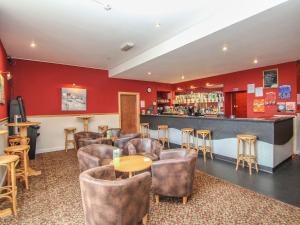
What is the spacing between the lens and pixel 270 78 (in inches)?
239

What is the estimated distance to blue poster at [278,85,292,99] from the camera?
5625 millimetres

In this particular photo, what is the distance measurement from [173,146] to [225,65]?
325 cm

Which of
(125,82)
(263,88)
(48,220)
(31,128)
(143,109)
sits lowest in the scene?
(48,220)

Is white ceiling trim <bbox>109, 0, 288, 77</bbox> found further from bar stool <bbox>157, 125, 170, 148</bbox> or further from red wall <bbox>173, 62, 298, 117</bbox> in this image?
red wall <bbox>173, 62, 298, 117</bbox>

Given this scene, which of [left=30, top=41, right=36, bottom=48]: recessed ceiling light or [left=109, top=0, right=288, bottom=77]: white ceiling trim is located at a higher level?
[left=30, top=41, right=36, bottom=48]: recessed ceiling light

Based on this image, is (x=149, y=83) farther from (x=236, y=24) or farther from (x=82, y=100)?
(x=236, y=24)

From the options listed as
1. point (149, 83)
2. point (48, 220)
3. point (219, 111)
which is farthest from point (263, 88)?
point (48, 220)

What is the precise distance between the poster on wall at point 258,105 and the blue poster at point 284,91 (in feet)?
1.83

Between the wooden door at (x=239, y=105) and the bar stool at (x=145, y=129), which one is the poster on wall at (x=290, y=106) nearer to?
the wooden door at (x=239, y=105)

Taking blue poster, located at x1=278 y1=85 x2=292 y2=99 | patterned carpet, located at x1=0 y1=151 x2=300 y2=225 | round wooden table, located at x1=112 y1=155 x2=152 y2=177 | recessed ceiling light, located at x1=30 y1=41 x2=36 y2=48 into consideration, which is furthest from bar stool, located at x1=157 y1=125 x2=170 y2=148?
recessed ceiling light, located at x1=30 y1=41 x2=36 y2=48

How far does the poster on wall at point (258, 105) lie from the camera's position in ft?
20.5

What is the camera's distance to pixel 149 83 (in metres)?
8.85

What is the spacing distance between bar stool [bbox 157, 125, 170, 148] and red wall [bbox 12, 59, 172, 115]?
2089 millimetres

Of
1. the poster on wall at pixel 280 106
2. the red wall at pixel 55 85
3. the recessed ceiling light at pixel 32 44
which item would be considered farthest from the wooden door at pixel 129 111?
the poster on wall at pixel 280 106
